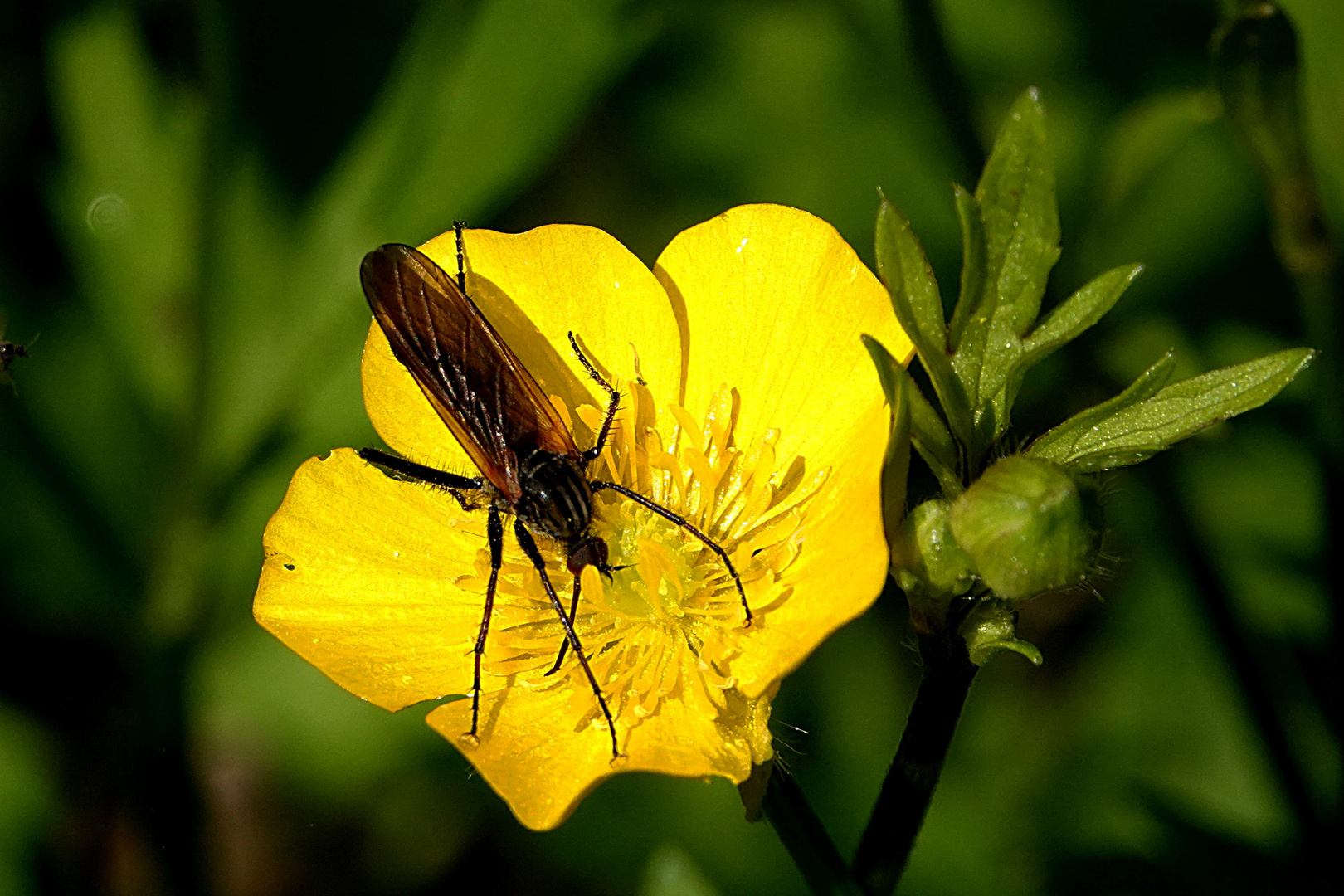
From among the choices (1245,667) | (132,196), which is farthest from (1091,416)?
(132,196)

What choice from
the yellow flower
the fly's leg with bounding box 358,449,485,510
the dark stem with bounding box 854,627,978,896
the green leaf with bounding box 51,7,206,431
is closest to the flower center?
the yellow flower

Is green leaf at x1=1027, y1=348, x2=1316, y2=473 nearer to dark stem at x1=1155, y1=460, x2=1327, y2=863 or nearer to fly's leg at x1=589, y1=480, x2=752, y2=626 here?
fly's leg at x1=589, y1=480, x2=752, y2=626

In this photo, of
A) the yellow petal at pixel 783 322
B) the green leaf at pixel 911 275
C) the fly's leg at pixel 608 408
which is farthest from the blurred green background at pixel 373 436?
the green leaf at pixel 911 275

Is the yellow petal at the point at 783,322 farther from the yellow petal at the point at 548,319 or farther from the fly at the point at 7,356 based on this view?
the fly at the point at 7,356

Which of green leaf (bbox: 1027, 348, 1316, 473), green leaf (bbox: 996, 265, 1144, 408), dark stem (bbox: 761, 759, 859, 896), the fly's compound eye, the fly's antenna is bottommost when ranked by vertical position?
dark stem (bbox: 761, 759, 859, 896)

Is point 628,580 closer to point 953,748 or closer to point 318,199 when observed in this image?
point 953,748

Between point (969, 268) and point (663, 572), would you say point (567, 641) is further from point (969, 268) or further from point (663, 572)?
point (969, 268)

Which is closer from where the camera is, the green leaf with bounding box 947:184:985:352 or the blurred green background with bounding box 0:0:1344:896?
the green leaf with bounding box 947:184:985:352
